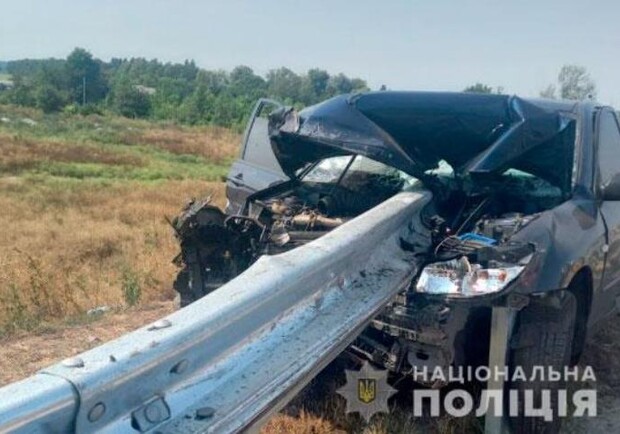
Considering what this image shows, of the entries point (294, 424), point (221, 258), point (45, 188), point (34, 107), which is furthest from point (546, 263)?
point (34, 107)

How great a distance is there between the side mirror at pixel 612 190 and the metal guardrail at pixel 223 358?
182cm

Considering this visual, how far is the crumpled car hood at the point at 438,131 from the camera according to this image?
14.3 feet

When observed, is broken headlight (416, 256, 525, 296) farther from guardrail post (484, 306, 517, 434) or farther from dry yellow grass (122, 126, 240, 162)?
dry yellow grass (122, 126, 240, 162)

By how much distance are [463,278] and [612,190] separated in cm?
142

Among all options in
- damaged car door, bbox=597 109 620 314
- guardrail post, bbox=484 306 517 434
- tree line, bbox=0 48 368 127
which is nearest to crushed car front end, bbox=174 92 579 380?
guardrail post, bbox=484 306 517 434

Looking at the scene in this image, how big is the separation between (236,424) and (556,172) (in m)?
3.19

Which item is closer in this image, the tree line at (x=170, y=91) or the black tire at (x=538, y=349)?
the black tire at (x=538, y=349)

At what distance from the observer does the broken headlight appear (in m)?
3.38

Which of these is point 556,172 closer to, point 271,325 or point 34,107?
point 271,325

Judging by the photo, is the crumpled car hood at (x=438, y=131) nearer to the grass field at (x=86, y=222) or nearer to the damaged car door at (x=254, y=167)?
the damaged car door at (x=254, y=167)

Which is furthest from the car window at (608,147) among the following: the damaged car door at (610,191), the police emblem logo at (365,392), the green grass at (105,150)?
the green grass at (105,150)

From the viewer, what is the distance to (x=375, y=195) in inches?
191

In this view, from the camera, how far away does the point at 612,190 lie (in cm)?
423

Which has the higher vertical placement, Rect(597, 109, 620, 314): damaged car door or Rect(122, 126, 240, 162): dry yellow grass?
Rect(597, 109, 620, 314): damaged car door
